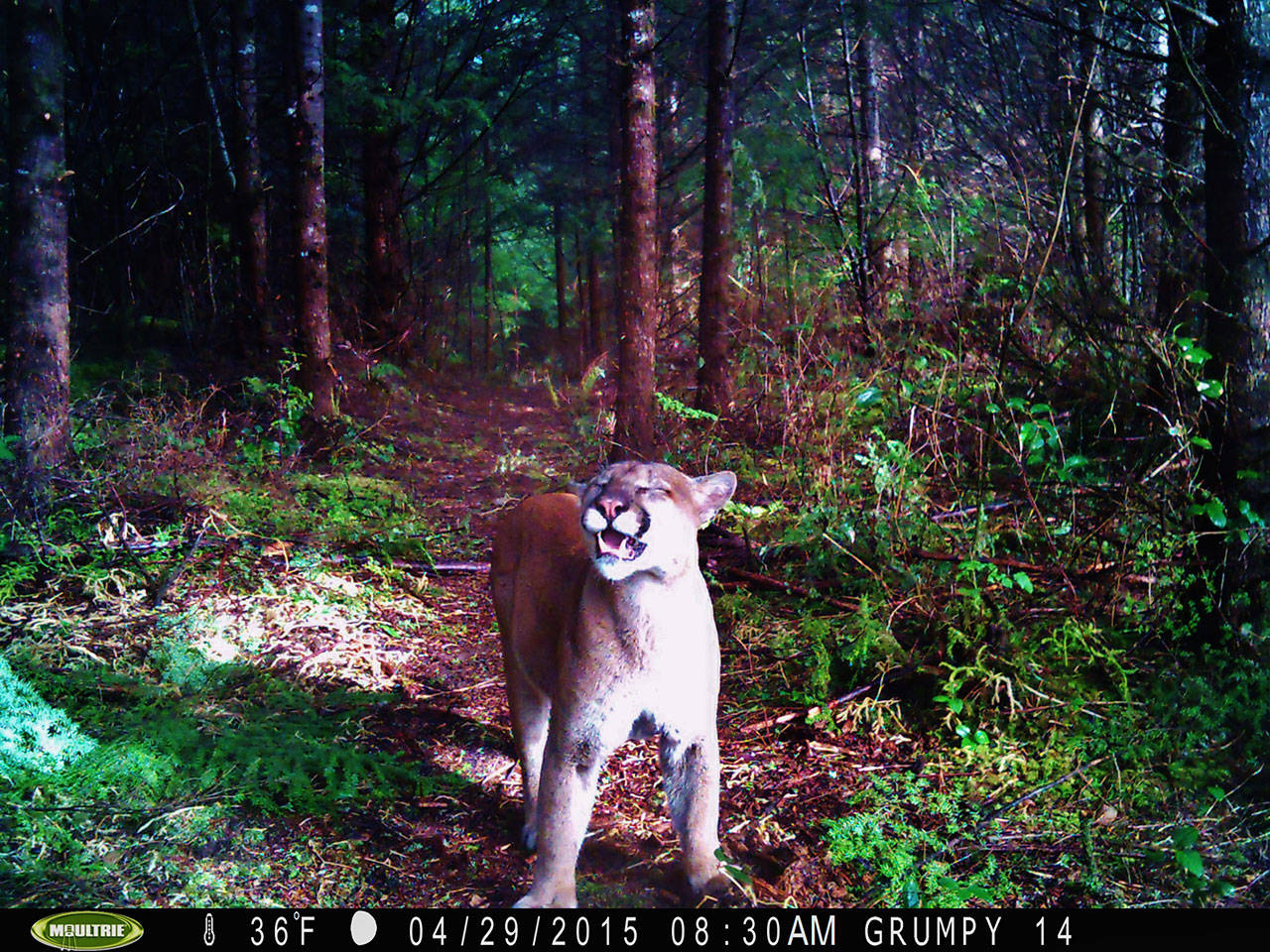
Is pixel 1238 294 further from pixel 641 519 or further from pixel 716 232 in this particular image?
pixel 716 232

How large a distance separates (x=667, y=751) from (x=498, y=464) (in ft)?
25.7

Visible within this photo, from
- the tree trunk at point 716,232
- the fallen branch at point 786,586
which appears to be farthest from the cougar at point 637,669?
the tree trunk at point 716,232

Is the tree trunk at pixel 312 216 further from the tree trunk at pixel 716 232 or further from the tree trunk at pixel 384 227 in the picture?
the tree trunk at pixel 716 232

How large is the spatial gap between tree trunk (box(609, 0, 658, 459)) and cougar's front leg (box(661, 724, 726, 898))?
5380 mm

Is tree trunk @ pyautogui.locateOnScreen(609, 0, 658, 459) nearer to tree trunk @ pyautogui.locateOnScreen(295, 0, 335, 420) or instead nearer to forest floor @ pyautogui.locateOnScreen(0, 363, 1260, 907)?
forest floor @ pyautogui.locateOnScreen(0, 363, 1260, 907)

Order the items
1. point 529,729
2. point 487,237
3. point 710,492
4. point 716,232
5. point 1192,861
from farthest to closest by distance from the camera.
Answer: point 487,237 < point 716,232 < point 529,729 < point 710,492 < point 1192,861

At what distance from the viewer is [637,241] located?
8.64 meters

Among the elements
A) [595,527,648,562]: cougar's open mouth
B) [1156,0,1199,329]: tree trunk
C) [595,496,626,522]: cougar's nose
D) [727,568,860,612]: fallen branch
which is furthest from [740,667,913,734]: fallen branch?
[1156,0,1199,329]: tree trunk

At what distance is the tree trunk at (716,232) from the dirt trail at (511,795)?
533 centimetres

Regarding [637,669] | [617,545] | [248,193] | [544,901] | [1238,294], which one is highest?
[248,193]

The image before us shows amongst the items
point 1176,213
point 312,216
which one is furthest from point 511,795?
point 312,216

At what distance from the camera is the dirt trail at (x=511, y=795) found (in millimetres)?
3260

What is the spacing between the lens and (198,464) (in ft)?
26.7
